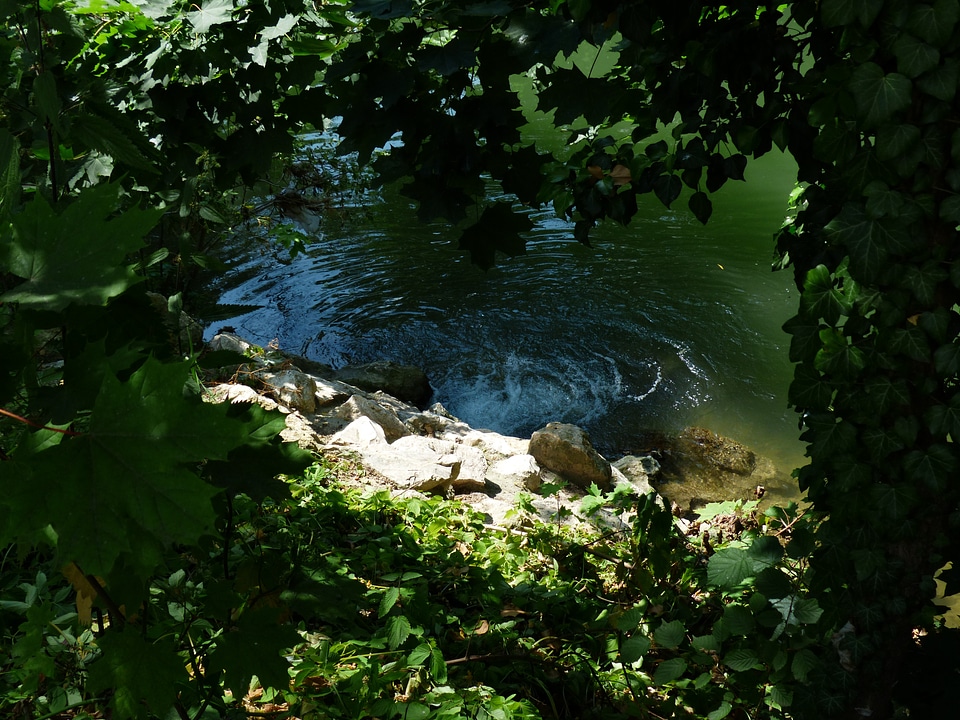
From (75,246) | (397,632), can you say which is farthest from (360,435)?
(75,246)

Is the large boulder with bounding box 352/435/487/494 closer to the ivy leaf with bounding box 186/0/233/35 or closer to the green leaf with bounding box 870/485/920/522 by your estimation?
the ivy leaf with bounding box 186/0/233/35

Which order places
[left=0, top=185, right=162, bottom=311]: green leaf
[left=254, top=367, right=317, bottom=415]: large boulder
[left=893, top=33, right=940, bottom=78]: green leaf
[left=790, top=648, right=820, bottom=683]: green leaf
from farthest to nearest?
[left=254, top=367, right=317, bottom=415]: large boulder, [left=790, top=648, right=820, bottom=683]: green leaf, [left=893, top=33, right=940, bottom=78]: green leaf, [left=0, top=185, right=162, bottom=311]: green leaf

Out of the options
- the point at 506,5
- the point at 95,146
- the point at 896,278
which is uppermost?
the point at 506,5

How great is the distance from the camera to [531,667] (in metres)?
2.45

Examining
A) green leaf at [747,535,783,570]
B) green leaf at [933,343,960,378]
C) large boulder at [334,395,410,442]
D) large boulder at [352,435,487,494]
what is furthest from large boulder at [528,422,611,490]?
green leaf at [933,343,960,378]

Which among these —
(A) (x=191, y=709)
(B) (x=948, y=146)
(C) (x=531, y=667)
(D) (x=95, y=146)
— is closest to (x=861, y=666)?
(C) (x=531, y=667)

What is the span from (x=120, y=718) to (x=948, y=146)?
191 centimetres

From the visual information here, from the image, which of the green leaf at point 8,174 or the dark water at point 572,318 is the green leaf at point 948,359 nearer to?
the green leaf at point 8,174

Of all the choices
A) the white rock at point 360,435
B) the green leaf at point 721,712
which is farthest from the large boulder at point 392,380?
the green leaf at point 721,712

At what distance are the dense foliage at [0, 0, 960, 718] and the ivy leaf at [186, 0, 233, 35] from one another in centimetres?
1

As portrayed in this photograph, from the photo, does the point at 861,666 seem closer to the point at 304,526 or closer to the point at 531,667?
the point at 531,667

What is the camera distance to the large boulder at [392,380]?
738cm

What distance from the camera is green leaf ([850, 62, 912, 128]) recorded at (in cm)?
155

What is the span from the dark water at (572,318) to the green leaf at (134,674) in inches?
227
